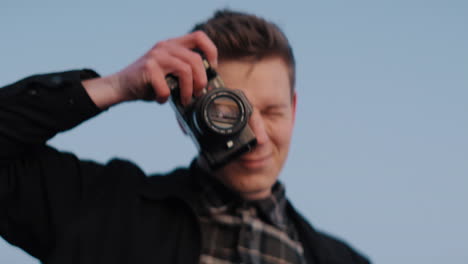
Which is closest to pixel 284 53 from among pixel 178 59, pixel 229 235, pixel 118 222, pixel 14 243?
pixel 178 59

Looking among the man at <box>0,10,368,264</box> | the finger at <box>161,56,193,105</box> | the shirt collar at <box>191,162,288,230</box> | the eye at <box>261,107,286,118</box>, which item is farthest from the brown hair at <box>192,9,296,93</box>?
the shirt collar at <box>191,162,288,230</box>

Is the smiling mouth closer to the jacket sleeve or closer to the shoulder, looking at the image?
the shoulder

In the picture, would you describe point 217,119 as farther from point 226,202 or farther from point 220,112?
point 226,202

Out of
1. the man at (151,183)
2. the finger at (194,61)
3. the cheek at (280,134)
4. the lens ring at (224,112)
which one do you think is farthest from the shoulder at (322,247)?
the finger at (194,61)

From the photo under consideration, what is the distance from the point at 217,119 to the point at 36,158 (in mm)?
503

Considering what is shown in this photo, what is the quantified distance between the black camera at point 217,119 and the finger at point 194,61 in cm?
6

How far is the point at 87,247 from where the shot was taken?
4.35ft

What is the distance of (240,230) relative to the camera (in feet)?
4.87

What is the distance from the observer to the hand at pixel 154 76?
1.33 m

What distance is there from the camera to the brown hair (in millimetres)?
1663

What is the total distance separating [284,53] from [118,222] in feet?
2.72

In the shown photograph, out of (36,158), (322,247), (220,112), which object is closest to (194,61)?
(220,112)

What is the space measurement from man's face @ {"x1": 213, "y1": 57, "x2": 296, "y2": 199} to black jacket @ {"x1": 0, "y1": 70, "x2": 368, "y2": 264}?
21 centimetres

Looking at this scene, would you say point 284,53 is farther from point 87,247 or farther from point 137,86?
point 87,247
